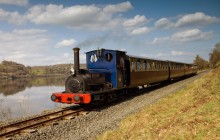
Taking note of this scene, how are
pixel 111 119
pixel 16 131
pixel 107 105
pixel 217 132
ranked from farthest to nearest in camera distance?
pixel 107 105, pixel 111 119, pixel 16 131, pixel 217 132

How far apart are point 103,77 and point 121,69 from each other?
5.68 feet

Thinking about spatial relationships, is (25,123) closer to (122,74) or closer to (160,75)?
(122,74)

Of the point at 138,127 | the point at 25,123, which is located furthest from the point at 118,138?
the point at 25,123

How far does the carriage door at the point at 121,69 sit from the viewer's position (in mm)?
17172

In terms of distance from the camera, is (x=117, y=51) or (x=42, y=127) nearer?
(x=42, y=127)

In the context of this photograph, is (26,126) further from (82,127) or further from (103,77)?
(103,77)

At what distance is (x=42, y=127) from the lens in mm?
10961

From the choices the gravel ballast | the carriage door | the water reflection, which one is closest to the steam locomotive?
the carriage door

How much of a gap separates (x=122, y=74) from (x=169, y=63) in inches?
672

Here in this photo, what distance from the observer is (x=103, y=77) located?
54.1 ft

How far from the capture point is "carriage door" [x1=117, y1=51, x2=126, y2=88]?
17.2 meters

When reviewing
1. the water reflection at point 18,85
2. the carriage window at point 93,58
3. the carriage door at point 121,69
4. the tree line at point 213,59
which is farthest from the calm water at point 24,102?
the tree line at point 213,59

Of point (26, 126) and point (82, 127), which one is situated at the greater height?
point (26, 126)

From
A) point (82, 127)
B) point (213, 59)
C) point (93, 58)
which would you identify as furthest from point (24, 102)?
point (213, 59)
